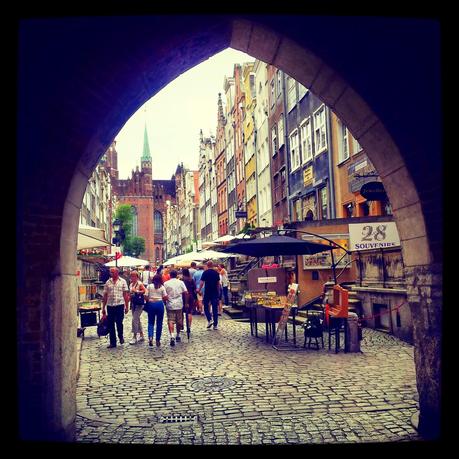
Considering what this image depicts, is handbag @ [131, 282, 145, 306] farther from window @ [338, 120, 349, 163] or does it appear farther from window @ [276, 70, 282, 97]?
window @ [276, 70, 282, 97]

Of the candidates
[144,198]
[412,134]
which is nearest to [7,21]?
[412,134]

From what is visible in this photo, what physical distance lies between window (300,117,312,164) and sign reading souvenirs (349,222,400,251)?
12580 millimetres

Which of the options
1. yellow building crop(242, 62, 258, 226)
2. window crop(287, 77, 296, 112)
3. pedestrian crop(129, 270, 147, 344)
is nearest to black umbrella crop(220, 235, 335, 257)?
pedestrian crop(129, 270, 147, 344)

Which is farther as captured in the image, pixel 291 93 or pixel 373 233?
pixel 291 93

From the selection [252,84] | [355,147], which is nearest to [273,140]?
[252,84]

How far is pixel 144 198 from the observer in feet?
332

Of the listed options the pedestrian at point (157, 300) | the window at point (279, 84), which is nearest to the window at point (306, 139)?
the window at point (279, 84)

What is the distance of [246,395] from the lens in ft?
22.7

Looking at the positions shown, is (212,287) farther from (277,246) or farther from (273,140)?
(273,140)

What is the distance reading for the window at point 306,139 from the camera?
2475 cm

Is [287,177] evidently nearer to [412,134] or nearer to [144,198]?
[412,134]

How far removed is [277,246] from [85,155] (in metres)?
8.28

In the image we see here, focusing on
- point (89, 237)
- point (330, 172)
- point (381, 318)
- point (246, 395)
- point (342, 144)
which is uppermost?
point (342, 144)

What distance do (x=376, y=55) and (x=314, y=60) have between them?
61 cm
